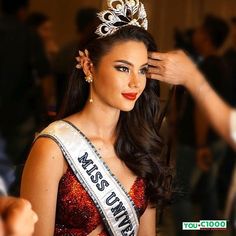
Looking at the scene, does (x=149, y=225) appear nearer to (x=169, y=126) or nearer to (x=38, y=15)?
(x=169, y=126)

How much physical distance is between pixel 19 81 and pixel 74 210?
1.18 ft

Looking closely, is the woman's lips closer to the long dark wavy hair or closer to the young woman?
the young woman

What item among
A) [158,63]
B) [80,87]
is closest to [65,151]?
[80,87]

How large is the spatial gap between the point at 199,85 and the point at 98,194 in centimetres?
36

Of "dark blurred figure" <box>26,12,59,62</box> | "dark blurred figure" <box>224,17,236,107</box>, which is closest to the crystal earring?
"dark blurred figure" <box>26,12,59,62</box>

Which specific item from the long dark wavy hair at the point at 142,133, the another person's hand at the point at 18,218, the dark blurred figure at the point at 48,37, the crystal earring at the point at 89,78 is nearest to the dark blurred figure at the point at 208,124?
the long dark wavy hair at the point at 142,133

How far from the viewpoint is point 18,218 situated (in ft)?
3.79

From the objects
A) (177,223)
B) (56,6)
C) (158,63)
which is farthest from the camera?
(177,223)

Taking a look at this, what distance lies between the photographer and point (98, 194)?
5.19 feet

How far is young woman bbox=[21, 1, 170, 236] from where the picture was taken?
1.54 metres

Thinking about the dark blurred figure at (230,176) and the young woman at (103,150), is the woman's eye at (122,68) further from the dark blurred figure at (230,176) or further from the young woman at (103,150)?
the dark blurred figure at (230,176)

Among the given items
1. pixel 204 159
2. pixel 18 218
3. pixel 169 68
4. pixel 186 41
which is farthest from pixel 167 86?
pixel 18 218

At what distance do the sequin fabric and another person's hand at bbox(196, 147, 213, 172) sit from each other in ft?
1.24

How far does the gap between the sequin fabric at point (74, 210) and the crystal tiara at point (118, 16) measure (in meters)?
0.35
